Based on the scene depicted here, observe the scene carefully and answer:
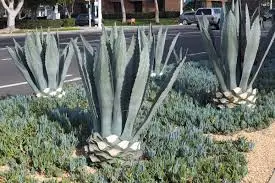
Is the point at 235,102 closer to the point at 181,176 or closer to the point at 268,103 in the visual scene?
the point at 268,103

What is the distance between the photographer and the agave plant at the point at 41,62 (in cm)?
716

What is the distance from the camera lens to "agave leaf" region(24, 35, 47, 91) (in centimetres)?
707

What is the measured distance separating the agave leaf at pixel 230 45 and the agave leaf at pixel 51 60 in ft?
7.76

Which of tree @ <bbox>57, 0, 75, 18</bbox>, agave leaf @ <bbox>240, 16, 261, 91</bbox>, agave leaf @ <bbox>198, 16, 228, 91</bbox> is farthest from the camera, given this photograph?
tree @ <bbox>57, 0, 75, 18</bbox>

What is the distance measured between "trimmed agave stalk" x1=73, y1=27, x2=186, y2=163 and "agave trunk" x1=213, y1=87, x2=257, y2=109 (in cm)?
230

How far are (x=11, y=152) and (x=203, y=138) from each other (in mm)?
1898

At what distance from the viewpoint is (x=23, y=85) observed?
1185 cm

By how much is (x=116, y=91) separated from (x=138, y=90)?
0.19 m

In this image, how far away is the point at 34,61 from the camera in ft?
23.5

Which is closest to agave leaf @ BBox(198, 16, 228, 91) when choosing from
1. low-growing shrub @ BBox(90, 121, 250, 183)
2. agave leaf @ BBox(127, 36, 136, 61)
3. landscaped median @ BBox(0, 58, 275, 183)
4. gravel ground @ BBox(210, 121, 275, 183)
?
landscaped median @ BBox(0, 58, 275, 183)

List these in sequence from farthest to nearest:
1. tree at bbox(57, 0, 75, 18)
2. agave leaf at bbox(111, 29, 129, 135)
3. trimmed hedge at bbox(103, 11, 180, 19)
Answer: trimmed hedge at bbox(103, 11, 180, 19) → tree at bbox(57, 0, 75, 18) → agave leaf at bbox(111, 29, 129, 135)

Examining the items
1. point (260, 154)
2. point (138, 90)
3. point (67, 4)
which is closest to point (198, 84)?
point (260, 154)

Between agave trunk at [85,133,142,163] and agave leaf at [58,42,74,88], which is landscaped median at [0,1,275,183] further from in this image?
agave leaf at [58,42,74,88]

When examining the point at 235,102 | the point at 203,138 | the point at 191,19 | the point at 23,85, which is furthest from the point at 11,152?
the point at 191,19
